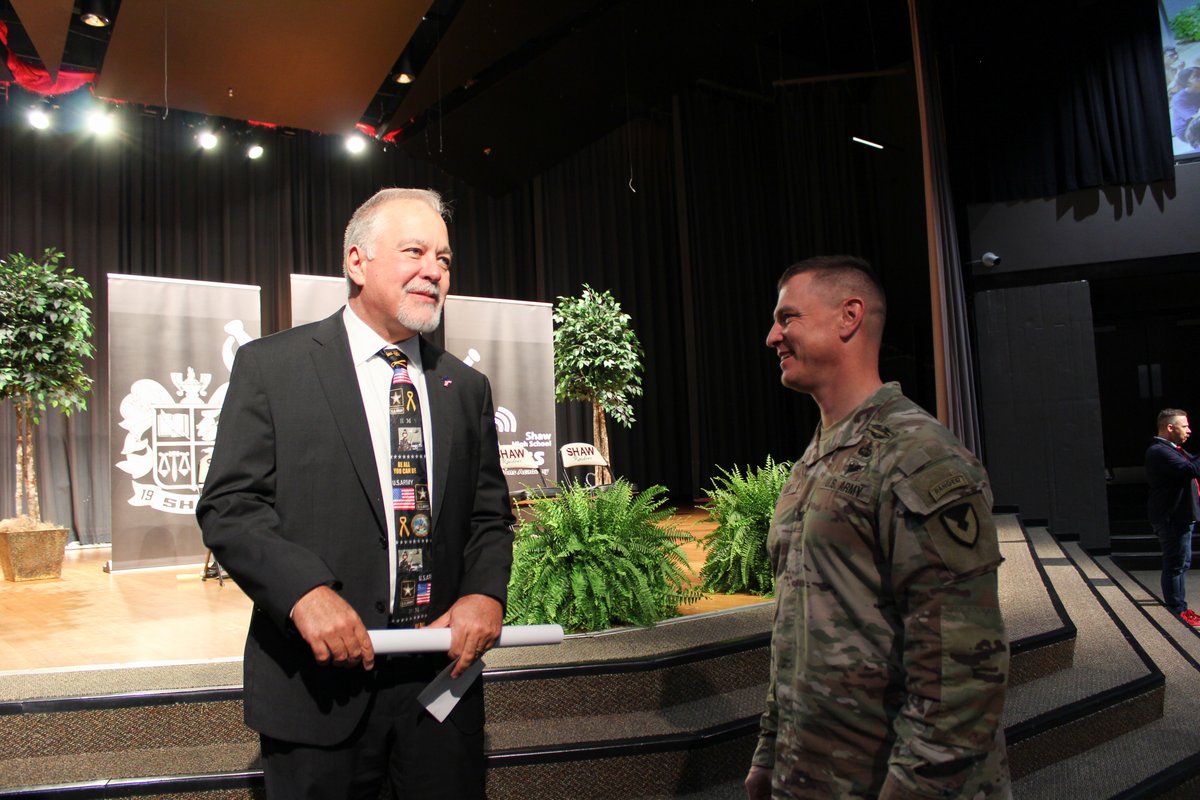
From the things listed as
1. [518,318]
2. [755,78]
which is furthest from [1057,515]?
[755,78]

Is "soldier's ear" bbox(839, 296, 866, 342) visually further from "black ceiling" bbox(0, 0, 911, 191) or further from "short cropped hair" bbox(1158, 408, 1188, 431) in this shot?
"short cropped hair" bbox(1158, 408, 1188, 431)

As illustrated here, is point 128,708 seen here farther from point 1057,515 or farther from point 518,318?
point 1057,515

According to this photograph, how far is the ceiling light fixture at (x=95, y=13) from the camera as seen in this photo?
681 cm

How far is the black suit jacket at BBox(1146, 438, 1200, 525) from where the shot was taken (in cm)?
712

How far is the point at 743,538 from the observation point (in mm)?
4852

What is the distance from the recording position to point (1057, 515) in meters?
9.29

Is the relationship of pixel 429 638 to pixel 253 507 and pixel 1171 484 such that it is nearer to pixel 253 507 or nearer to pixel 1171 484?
pixel 253 507

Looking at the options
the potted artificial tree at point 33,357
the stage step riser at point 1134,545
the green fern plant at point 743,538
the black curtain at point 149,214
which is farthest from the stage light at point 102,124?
the stage step riser at point 1134,545

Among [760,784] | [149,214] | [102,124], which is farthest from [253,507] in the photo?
[149,214]

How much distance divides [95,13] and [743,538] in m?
6.55

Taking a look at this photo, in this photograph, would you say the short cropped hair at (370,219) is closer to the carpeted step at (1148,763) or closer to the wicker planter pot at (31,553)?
the carpeted step at (1148,763)

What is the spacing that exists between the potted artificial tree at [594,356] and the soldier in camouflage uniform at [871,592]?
7885mm

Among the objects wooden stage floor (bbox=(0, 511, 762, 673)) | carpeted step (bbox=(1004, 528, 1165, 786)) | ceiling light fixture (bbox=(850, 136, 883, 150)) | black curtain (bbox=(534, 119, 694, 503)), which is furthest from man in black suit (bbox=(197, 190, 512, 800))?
ceiling light fixture (bbox=(850, 136, 883, 150))

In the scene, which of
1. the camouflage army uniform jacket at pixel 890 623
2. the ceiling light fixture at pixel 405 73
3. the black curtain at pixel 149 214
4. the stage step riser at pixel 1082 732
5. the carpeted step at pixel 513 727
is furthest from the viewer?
the black curtain at pixel 149 214
